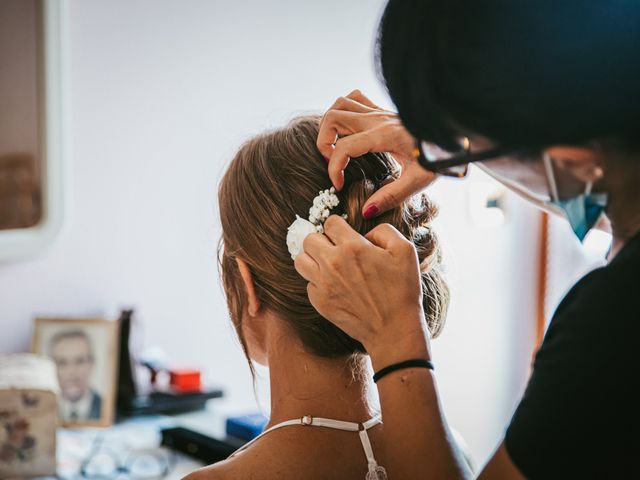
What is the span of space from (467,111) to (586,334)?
0.24 meters

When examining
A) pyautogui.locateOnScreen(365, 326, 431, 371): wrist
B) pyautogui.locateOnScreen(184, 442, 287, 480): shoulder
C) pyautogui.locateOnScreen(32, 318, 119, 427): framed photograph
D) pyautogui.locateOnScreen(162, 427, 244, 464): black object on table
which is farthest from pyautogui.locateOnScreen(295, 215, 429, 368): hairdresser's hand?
pyautogui.locateOnScreen(32, 318, 119, 427): framed photograph

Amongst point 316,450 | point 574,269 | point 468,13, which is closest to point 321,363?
point 316,450

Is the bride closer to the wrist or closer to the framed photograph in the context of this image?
the wrist

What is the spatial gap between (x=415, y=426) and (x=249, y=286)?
14.0 inches

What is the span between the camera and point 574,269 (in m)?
3.26

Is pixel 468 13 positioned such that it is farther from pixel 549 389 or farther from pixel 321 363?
pixel 321 363

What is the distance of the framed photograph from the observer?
1.83m

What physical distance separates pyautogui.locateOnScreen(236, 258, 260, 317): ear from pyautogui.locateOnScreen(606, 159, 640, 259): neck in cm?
54

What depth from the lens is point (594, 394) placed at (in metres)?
0.71

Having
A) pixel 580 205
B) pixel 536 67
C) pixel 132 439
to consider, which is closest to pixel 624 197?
pixel 580 205

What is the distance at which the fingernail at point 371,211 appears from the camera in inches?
42.2

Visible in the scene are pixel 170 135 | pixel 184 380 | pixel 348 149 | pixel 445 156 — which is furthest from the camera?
pixel 170 135

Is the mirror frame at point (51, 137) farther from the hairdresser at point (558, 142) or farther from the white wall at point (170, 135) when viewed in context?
the hairdresser at point (558, 142)

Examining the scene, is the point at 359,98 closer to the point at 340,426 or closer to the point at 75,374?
the point at 340,426
